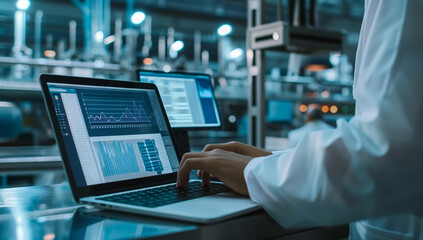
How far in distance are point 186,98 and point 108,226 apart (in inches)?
32.7

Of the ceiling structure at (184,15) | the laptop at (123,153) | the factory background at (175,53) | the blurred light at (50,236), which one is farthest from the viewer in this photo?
the ceiling structure at (184,15)

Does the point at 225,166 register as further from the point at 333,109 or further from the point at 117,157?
the point at 333,109

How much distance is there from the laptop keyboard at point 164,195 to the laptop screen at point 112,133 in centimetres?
7

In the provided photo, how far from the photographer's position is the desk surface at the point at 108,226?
1.82 feet

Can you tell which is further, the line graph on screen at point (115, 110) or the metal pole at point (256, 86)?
the metal pole at point (256, 86)

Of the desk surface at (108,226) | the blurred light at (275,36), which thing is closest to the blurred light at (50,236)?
the desk surface at (108,226)

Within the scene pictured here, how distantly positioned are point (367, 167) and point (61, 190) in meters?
0.69

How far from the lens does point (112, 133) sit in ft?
2.84

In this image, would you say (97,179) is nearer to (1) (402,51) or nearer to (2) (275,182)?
(2) (275,182)

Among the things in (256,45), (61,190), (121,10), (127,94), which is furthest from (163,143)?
(121,10)

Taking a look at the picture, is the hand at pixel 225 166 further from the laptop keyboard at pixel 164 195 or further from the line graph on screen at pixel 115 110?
the line graph on screen at pixel 115 110

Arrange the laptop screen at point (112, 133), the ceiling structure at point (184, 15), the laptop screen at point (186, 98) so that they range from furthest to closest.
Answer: the ceiling structure at point (184, 15) < the laptop screen at point (186, 98) < the laptop screen at point (112, 133)

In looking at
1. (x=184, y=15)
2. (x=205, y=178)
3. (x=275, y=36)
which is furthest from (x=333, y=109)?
(x=184, y=15)

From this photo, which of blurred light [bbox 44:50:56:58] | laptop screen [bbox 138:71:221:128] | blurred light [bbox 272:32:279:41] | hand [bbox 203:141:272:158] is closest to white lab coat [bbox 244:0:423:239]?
hand [bbox 203:141:272:158]
